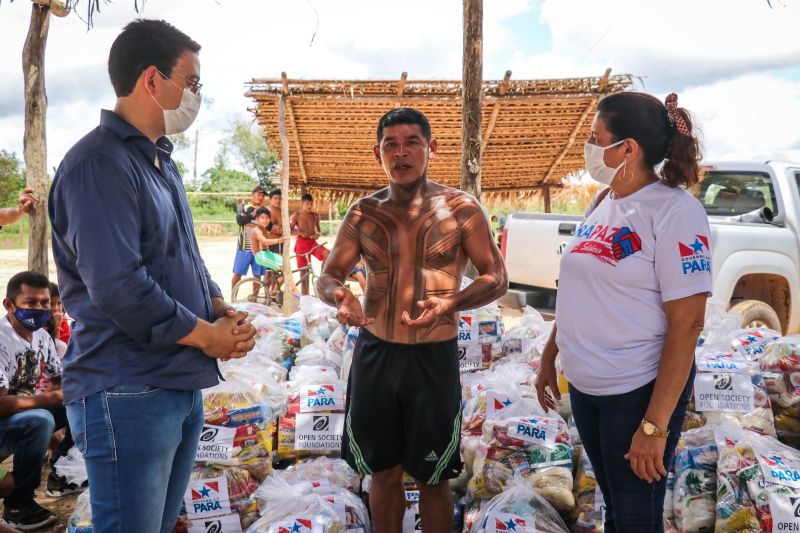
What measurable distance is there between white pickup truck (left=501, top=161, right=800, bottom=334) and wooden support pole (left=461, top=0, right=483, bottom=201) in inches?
44.0

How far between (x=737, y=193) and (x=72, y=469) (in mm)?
5922

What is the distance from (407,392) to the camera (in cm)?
249

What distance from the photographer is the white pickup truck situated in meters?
5.18

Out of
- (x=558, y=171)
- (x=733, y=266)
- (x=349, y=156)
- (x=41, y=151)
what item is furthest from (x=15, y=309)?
(x=558, y=171)

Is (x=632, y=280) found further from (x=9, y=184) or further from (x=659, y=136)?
(x=9, y=184)

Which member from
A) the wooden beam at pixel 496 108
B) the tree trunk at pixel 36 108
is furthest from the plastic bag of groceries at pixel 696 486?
the wooden beam at pixel 496 108

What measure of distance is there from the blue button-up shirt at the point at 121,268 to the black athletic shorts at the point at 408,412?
2.78 ft

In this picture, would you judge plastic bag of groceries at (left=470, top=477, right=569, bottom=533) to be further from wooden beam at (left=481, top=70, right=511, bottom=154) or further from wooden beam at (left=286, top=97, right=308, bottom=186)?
wooden beam at (left=286, top=97, right=308, bottom=186)

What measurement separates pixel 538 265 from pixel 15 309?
428 centimetres

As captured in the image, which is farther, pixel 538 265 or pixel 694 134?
pixel 538 265

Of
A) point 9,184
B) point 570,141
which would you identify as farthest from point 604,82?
point 9,184

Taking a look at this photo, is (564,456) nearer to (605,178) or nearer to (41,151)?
(605,178)

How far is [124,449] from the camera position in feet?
5.32

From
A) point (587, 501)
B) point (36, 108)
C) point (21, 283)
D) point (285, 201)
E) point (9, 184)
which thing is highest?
point (9, 184)
